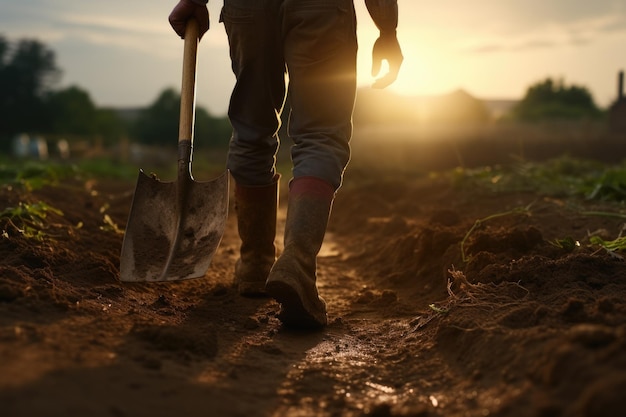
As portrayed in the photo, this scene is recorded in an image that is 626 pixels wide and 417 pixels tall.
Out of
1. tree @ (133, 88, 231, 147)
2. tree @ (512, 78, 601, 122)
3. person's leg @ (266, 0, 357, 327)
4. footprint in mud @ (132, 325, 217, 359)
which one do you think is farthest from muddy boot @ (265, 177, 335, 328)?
tree @ (512, 78, 601, 122)

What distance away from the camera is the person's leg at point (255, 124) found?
2793mm

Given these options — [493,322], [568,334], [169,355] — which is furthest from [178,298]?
[568,334]

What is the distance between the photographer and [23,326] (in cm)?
179

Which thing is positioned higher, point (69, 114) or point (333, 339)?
point (69, 114)

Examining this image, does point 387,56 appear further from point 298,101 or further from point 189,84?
point 189,84

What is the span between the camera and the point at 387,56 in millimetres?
2918

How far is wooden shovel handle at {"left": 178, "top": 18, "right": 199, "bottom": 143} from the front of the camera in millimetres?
2979

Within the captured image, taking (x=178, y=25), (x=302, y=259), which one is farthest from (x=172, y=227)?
(x=178, y=25)

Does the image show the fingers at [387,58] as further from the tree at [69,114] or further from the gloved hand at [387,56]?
the tree at [69,114]

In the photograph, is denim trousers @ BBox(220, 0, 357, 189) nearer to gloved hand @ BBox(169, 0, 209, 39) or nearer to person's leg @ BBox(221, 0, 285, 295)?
person's leg @ BBox(221, 0, 285, 295)

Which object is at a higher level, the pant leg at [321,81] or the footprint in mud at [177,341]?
the pant leg at [321,81]

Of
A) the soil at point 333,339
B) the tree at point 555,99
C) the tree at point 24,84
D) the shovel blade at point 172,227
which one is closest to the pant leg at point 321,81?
the shovel blade at point 172,227

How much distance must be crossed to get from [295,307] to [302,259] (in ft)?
0.63

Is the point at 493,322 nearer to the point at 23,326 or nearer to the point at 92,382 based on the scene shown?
the point at 92,382
